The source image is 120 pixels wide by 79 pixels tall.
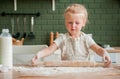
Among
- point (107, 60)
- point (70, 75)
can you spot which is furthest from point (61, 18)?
point (70, 75)

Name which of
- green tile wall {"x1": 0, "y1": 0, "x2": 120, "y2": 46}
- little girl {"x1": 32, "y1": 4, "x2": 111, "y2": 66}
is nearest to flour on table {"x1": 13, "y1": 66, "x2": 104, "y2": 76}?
little girl {"x1": 32, "y1": 4, "x2": 111, "y2": 66}

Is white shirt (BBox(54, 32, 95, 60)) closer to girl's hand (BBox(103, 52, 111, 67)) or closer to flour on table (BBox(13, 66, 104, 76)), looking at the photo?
girl's hand (BBox(103, 52, 111, 67))

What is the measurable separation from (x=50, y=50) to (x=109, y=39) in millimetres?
1884

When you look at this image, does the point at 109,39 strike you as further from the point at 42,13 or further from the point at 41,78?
the point at 41,78

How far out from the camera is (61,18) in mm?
3561

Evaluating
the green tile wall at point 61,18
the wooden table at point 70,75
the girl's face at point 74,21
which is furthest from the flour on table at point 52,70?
the green tile wall at point 61,18

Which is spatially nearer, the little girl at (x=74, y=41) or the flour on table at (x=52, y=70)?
the flour on table at (x=52, y=70)

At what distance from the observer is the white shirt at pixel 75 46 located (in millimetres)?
1880

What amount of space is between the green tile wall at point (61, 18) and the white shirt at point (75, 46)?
158 cm

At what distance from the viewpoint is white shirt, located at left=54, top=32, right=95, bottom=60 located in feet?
6.17

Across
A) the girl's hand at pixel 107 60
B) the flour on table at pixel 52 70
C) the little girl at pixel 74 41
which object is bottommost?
the flour on table at pixel 52 70

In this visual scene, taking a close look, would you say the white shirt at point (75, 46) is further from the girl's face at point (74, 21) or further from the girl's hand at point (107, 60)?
the girl's hand at point (107, 60)

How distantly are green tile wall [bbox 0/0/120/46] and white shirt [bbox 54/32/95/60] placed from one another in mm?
1581

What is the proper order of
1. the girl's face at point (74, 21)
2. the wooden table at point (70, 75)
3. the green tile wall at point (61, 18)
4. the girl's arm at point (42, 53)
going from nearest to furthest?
1. the wooden table at point (70, 75)
2. the girl's arm at point (42, 53)
3. the girl's face at point (74, 21)
4. the green tile wall at point (61, 18)
